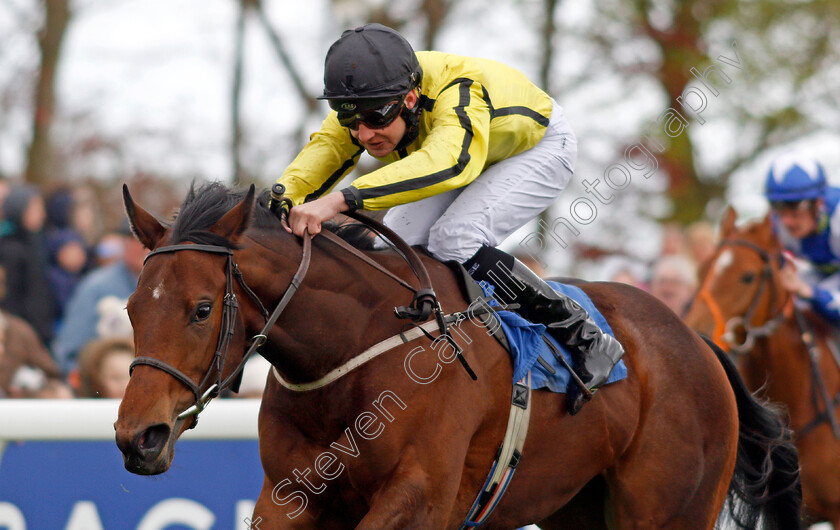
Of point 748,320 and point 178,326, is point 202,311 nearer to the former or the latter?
point 178,326

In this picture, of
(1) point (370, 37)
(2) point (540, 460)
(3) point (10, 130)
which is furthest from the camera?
(3) point (10, 130)

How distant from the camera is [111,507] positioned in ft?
14.3

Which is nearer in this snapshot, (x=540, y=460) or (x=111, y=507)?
(x=540, y=460)

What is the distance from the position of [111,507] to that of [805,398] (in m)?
3.93

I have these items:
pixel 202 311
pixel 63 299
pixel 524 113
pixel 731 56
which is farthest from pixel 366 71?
pixel 731 56

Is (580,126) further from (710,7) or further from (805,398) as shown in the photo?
(805,398)

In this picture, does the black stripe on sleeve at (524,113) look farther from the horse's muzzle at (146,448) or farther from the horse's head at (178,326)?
the horse's muzzle at (146,448)

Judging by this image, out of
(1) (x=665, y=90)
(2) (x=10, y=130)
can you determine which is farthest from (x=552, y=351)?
(2) (x=10, y=130)

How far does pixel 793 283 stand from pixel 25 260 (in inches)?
197

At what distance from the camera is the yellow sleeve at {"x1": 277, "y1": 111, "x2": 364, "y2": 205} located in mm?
3502

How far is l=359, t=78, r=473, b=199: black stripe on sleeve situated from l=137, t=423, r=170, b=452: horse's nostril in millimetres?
951

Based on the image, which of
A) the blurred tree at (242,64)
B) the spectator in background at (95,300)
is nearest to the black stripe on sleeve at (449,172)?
the spectator in background at (95,300)

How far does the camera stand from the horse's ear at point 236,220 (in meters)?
2.83

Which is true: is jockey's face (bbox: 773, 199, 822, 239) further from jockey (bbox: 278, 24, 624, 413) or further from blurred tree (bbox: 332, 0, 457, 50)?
blurred tree (bbox: 332, 0, 457, 50)
